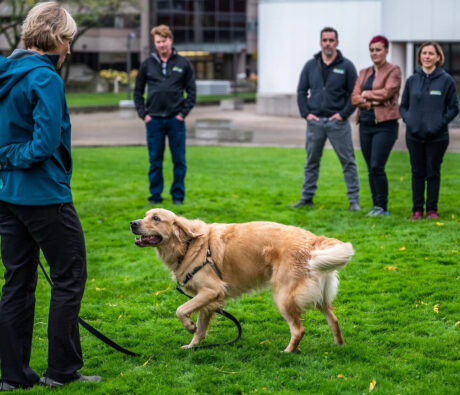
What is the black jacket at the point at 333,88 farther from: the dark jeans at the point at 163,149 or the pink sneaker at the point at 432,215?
the dark jeans at the point at 163,149

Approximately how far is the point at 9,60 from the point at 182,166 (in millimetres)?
6773

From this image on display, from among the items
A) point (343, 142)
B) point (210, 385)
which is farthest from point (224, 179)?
point (210, 385)

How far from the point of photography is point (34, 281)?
4.41m

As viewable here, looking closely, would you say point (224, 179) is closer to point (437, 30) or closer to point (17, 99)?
point (17, 99)

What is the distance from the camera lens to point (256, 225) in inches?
208

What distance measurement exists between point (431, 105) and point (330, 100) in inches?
58.1

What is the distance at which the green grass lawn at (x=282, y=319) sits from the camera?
4605mm

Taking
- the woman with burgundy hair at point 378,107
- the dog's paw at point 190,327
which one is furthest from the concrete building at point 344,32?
the dog's paw at point 190,327

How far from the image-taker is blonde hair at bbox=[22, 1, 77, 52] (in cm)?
399

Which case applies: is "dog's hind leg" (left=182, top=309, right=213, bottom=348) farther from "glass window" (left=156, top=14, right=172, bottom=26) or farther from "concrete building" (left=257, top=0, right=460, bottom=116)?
"glass window" (left=156, top=14, right=172, bottom=26)

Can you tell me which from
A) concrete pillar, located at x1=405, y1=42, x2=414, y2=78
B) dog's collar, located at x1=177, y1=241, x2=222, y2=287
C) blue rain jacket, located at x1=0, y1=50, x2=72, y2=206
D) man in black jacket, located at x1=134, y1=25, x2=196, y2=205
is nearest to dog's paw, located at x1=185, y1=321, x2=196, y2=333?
dog's collar, located at x1=177, y1=241, x2=222, y2=287

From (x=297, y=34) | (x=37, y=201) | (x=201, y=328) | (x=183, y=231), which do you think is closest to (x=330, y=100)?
(x=183, y=231)

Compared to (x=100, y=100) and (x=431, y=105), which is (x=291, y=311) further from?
(x=100, y=100)

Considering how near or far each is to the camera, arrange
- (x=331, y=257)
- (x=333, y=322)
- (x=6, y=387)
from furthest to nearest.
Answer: (x=333, y=322) → (x=331, y=257) → (x=6, y=387)
